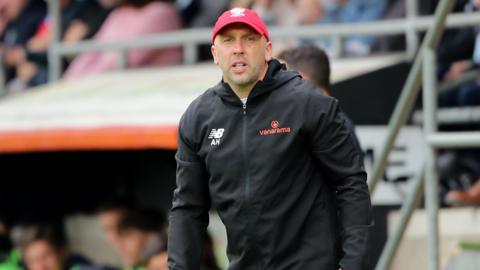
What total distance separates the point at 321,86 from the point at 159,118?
2.09 m

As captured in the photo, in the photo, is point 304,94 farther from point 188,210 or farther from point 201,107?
point 188,210

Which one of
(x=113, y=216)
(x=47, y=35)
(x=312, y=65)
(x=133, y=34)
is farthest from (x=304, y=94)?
(x=47, y=35)

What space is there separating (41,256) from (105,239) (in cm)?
51

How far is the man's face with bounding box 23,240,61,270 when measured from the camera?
8.34 meters

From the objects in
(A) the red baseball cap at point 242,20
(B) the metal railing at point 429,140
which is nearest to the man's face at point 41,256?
(B) the metal railing at point 429,140

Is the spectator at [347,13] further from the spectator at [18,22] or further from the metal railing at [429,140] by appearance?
the spectator at [18,22]

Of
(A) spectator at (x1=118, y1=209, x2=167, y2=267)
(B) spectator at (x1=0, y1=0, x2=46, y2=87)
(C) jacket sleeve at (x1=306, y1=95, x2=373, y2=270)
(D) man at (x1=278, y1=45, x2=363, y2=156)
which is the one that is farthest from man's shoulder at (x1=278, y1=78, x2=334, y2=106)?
(B) spectator at (x1=0, y1=0, x2=46, y2=87)

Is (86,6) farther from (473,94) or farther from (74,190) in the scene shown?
(473,94)

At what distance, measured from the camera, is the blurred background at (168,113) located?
6.42m

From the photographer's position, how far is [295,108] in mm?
4039

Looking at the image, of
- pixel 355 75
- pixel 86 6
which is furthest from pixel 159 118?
pixel 86 6

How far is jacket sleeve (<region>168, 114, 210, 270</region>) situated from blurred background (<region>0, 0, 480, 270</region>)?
129cm

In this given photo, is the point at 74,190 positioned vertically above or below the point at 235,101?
below

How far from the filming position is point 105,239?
866cm
